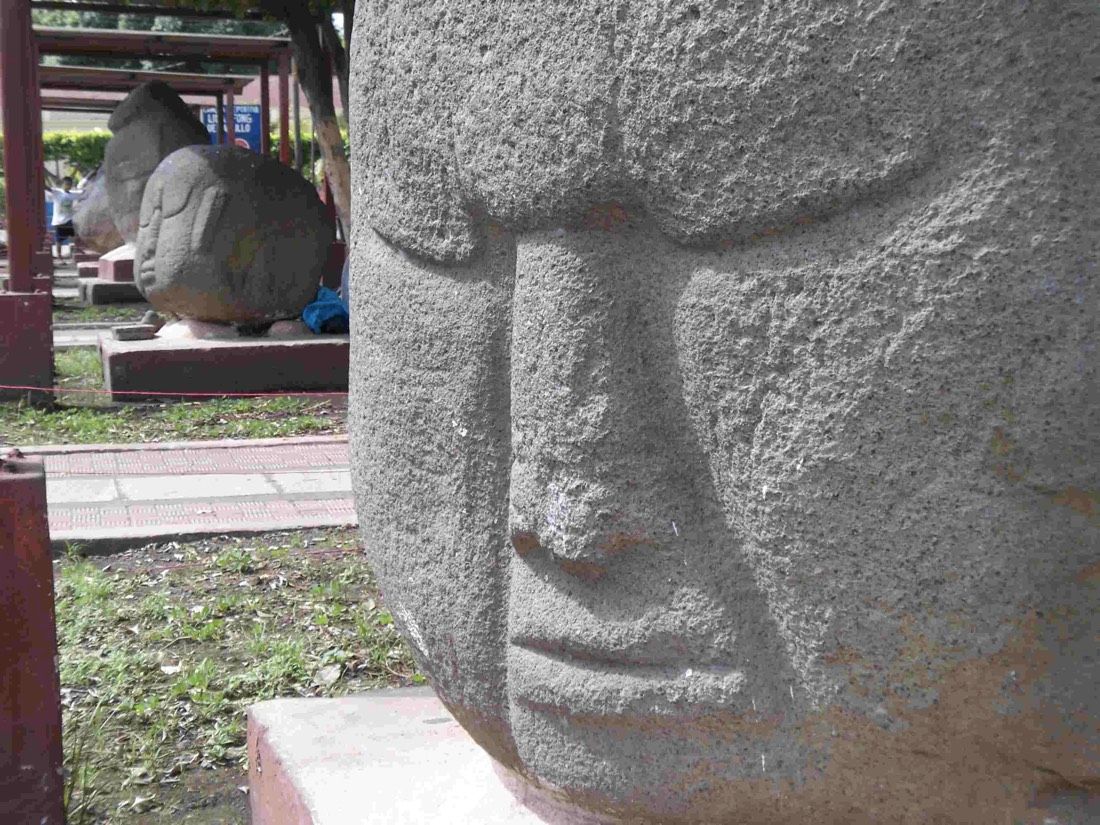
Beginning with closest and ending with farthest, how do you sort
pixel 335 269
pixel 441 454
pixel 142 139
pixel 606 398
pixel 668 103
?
pixel 668 103
pixel 606 398
pixel 441 454
pixel 335 269
pixel 142 139

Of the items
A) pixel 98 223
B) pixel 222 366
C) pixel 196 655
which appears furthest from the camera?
pixel 98 223

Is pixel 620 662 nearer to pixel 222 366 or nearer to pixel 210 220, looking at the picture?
pixel 222 366

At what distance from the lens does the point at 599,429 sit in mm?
1309

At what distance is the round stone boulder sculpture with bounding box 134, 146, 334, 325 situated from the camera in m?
7.09

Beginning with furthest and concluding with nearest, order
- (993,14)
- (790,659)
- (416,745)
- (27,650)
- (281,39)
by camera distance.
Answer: (281,39) → (27,650) → (416,745) → (790,659) → (993,14)

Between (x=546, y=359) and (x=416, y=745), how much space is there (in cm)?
88

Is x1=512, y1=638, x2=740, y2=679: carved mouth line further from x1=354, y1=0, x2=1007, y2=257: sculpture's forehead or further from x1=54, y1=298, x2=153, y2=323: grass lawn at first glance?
x1=54, y1=298, x2=153, y2=323: grass lawn

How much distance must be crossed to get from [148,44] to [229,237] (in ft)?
16.6

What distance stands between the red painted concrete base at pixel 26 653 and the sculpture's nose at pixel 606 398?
45.8 inches

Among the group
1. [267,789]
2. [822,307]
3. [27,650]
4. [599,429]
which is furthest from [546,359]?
[27,650]

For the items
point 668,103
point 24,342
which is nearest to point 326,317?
point 24,342

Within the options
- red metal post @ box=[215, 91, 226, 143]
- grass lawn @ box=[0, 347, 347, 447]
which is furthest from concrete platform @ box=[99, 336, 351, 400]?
red metal post @ box=[215, 91, 226, 143]

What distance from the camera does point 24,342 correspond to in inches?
263

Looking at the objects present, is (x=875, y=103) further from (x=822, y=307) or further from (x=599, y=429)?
(x=599, y=429)
